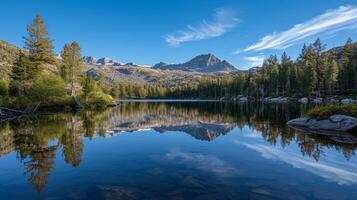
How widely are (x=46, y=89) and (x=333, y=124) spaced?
51.0m

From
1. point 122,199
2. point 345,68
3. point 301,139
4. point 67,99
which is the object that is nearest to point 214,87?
point 345,68

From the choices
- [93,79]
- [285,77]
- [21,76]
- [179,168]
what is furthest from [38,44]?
[285,77]

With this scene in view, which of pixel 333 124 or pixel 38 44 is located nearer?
pixel 333 124

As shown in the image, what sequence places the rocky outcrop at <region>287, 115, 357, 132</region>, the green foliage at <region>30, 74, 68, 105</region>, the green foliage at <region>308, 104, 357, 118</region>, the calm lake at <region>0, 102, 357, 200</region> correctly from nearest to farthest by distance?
the calm lake at <region>0, 102, 357, 200</region> < the rocky outcrop at <region>287, 115, 357, 132</region> < the green foliage at <region>308, 104, 357, 118</region> < the green foliage at <region>30, 74, 68, 105</region>

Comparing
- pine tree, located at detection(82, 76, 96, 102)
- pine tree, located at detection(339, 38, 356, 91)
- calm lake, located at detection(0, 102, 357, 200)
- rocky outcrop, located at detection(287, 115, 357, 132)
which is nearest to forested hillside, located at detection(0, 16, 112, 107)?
pine tree, located at detection(82, 76, 96, 102)

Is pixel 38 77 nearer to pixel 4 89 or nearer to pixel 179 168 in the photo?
pixel 4 89

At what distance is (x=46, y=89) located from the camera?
160 ft

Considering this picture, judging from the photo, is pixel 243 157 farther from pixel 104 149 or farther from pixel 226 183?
pixel 104 149

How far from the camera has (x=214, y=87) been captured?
641 feet

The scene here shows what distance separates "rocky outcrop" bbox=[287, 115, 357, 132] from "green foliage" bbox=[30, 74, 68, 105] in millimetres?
48351

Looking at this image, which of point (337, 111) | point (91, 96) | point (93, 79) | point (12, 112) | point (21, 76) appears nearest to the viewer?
point (337, 111)

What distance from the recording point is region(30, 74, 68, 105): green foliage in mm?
48594

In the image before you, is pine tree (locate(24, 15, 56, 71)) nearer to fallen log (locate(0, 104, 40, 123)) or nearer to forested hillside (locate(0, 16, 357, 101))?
forested hillside (locate(0, 16, 357, 101))

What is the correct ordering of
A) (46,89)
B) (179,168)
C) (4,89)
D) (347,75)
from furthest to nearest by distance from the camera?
1. (347,75)
2. (4,89)
3. (46,89)
4. (179,168)
